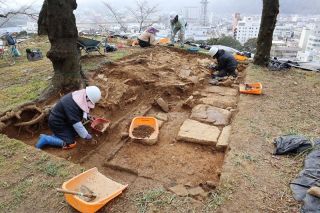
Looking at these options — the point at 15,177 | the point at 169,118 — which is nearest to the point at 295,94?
the point at 169,118

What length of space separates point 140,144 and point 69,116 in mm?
1248

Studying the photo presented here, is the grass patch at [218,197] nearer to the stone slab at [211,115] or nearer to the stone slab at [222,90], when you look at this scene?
the stone slab at [211,115]

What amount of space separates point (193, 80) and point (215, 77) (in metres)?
0.88

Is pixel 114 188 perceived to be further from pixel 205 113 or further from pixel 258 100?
pixel 258 100

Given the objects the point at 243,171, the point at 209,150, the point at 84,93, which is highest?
the point at 84,93

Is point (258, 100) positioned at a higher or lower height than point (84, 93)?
lower

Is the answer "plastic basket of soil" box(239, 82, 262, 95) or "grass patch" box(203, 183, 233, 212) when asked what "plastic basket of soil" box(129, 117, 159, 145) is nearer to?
"grass patch" box(203, 183, 233, 212)

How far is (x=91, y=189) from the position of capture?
283cm

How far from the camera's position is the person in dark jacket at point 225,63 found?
7246mm

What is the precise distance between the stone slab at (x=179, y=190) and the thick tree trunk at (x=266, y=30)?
648 centimetres

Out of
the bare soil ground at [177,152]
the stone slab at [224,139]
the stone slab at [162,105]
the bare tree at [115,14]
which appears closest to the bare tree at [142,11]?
the bare tree at [115,14]

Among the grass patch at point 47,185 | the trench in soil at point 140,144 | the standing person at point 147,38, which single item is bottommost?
the trench in soil at point 140,144

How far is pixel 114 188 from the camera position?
9.45 feet

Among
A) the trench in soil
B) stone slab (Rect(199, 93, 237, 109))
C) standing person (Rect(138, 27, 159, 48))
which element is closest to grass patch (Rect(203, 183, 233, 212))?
the trench in soil
